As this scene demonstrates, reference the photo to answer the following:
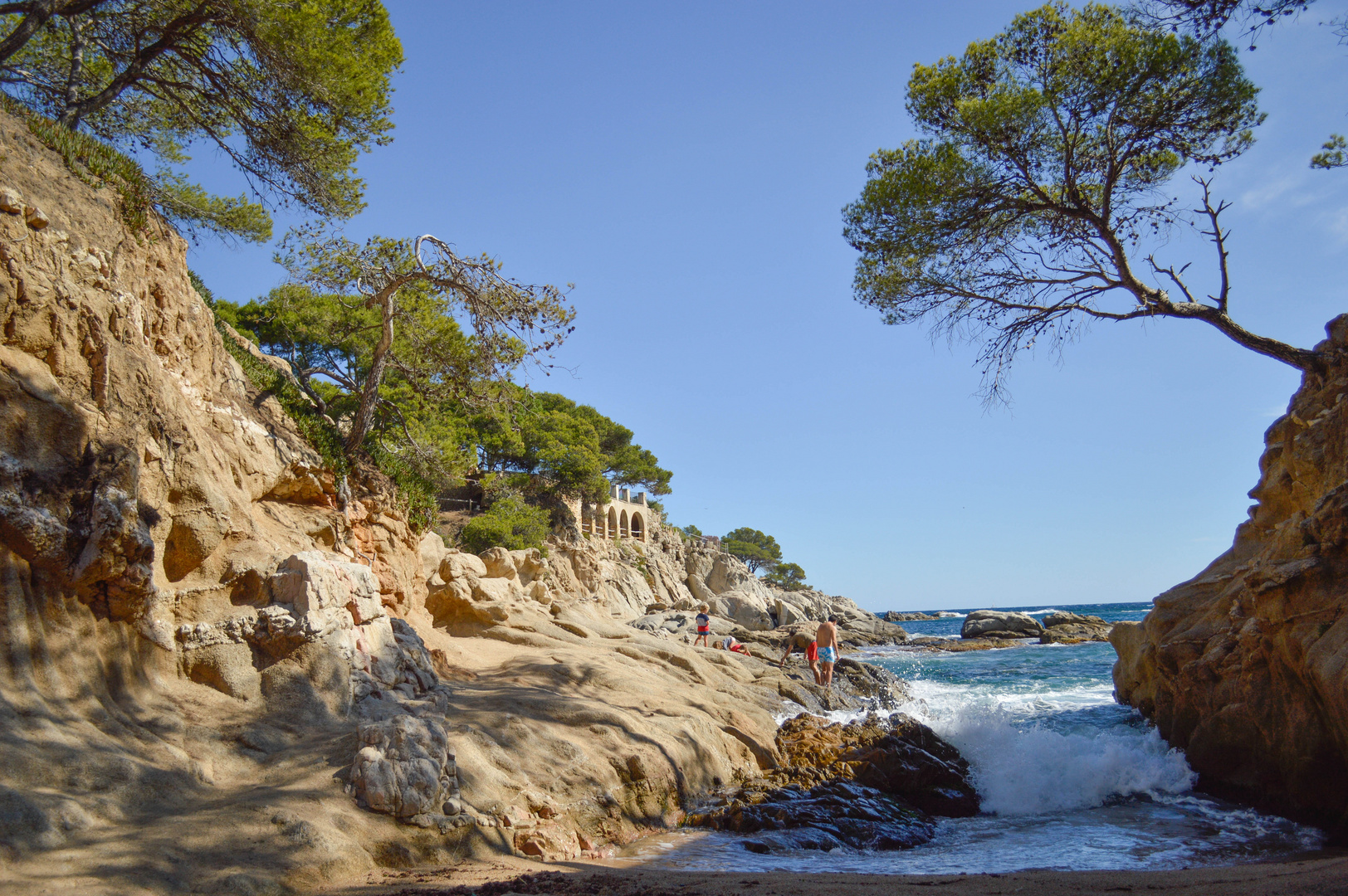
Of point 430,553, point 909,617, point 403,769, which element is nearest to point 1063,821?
point 403,769

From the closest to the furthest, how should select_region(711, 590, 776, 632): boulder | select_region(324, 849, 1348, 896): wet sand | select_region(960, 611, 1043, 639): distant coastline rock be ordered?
select_region(324, 849, 1348, 896): wet sand
select_region(711, 590, 776, 632): boulder
select_region(960, 611, 1043, 639): distant coastline rock

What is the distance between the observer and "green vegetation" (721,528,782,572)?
284 feet

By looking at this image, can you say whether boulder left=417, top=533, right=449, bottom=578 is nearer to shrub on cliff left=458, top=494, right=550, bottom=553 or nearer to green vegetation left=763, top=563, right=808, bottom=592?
shrub on cliff left=458, top=494, right=550, bottom=553

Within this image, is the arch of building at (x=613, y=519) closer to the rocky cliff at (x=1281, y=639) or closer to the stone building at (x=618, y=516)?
the stone building at (x=618, y=516)

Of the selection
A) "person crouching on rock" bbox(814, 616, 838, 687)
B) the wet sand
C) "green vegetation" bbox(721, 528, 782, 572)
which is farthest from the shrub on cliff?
"green vegetation" bbox(721, 528, 782, 572)

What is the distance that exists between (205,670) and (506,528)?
26.0m

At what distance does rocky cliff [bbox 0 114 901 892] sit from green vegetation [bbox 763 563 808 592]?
79.3 metres

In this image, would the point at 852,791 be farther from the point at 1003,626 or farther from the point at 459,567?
the point at 1003,626

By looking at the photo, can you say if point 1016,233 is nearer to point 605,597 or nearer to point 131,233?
point 131,233

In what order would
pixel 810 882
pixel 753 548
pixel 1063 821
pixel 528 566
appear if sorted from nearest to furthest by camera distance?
1. pixel 810 882
2. pixel 1063 821
3. pixel 528 566
4. pixel 753 548

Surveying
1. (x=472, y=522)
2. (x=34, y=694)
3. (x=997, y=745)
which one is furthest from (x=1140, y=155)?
(x=472, y=522)

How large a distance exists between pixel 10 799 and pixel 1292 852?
1035 cm

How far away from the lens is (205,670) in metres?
6.58

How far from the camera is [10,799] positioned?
4.20m
